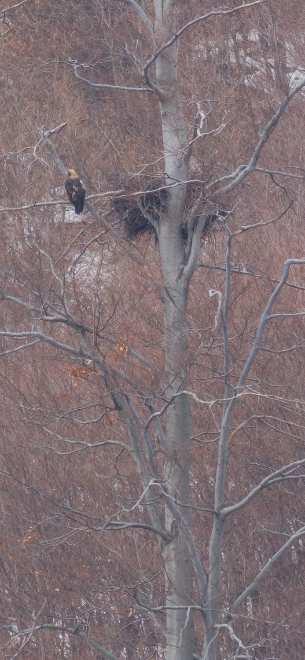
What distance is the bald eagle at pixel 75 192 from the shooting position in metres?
7.90

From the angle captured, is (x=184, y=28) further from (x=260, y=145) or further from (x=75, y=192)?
(x=75, y=192)

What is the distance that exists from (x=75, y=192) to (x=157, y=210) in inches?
33.1

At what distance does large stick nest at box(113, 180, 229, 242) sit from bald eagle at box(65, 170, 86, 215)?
0.37 metres

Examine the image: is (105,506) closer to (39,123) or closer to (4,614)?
(4,614)

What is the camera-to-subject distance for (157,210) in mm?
8617

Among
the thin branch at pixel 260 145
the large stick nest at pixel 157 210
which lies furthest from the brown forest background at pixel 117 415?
the thin branch at pixel 260 145

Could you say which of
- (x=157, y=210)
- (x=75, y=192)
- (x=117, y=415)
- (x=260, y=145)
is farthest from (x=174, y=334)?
(x=117, y=415)

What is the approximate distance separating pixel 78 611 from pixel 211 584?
153 inches

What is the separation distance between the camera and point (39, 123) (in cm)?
1355

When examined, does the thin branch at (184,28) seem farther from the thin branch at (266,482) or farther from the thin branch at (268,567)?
the thin branch at (268,567)

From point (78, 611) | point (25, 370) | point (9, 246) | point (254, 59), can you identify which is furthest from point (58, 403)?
point (254, 59)

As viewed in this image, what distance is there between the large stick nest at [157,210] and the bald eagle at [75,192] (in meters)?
0.37

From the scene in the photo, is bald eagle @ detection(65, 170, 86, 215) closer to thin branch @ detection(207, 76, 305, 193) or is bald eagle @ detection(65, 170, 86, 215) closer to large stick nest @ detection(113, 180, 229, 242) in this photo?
large stick nest @ detection(113, 180, 229, 242)

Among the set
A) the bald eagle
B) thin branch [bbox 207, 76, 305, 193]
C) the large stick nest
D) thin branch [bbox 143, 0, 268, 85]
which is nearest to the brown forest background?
the large stick nest
